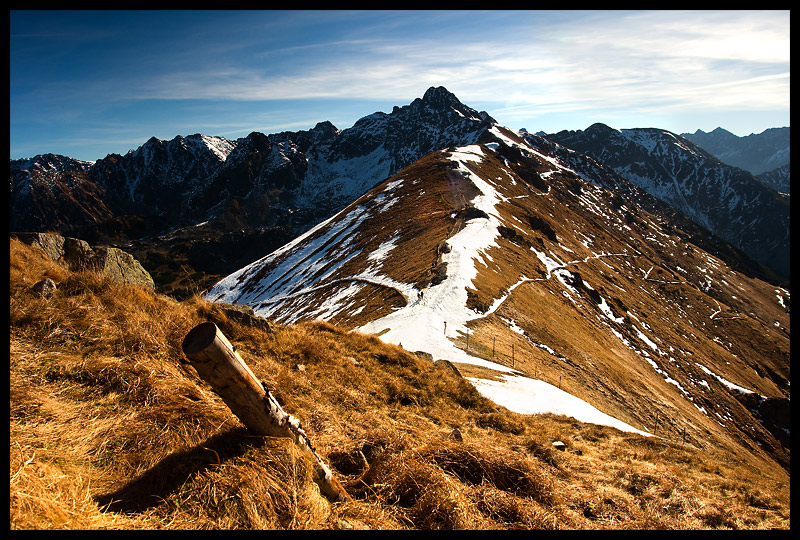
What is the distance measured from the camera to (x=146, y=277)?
14.9 m

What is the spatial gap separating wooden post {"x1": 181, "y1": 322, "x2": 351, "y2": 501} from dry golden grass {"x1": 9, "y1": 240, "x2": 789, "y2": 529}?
0.77 ft

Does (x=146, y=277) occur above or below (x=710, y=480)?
above

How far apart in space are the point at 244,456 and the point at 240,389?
868 millimetres

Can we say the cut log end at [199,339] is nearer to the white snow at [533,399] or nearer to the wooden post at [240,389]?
the wooden post at [240,389]

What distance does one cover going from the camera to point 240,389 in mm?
4660

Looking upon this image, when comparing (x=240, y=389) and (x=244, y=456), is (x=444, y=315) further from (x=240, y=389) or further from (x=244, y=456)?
(x=240, y=389)

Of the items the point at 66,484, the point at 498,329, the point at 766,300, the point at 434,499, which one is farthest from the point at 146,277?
the point at 766,300

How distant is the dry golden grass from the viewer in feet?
13.7

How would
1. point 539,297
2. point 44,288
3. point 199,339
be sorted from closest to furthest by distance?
point 199,339 < point 44,288 < point 539,297

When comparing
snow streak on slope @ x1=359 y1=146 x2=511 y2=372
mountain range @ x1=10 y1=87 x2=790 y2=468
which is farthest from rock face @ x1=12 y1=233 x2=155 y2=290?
snow streak on slope @ x1=359 y1=146 x2=511 y2=372

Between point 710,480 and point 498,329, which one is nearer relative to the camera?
point 710,480

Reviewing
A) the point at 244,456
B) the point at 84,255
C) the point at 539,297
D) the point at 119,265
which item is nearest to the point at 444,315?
the point at 539,297
